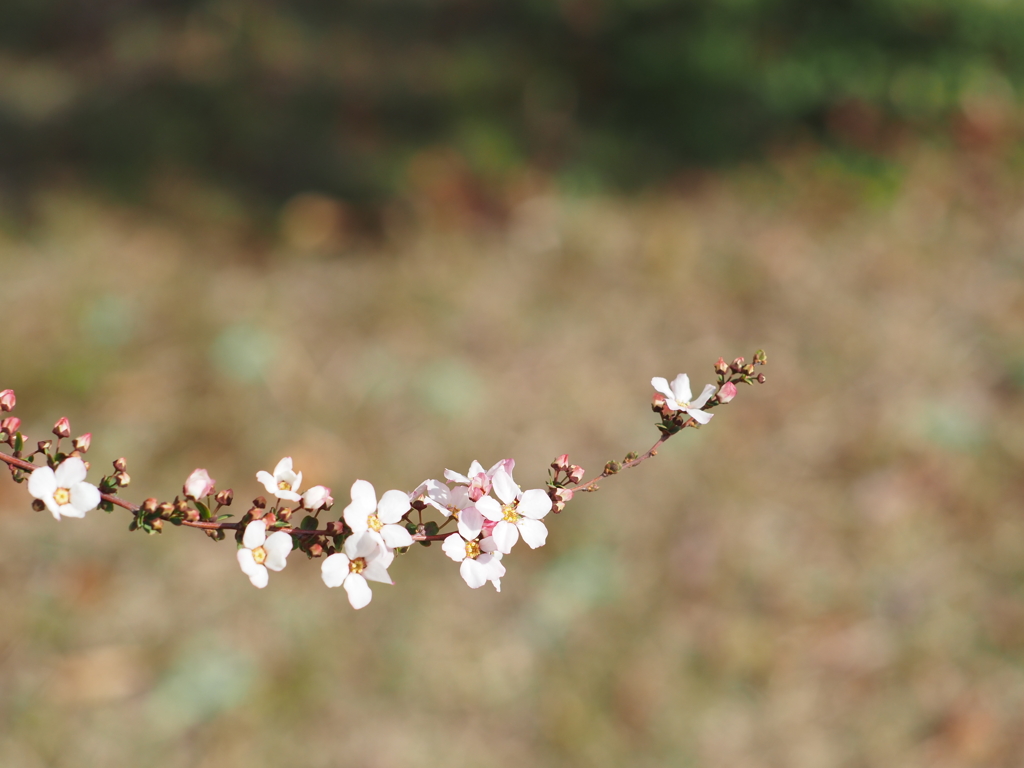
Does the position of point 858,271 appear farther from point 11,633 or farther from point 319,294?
point 11,633

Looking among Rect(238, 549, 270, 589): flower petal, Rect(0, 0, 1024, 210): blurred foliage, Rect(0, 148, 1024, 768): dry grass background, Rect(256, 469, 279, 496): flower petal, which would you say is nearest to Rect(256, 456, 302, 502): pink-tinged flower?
Rect(256, 469, 279, 496): flower petal

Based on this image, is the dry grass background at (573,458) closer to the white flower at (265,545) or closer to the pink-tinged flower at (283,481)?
the pink-tinged flower at (283,481)

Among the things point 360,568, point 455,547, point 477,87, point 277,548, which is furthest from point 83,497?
point 477,87

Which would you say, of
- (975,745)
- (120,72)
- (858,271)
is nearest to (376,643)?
(975,745)

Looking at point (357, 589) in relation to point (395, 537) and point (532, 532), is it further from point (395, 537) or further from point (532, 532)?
point (532, 532)

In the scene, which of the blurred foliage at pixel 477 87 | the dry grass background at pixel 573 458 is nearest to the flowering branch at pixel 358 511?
the dry grass background at pixel 573 458

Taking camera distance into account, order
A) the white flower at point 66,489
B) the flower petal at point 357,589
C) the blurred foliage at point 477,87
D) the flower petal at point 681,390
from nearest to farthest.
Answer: the white flower at point 66,489 → the flower petal at point 357,589 → the flower petal at point 681,390 → the blurred foliage at point 477,87
